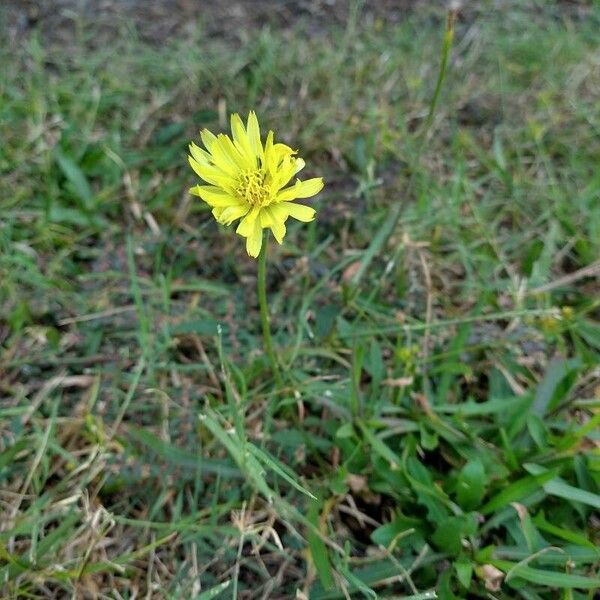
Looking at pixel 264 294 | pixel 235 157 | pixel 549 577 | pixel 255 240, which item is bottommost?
pixel 549 577

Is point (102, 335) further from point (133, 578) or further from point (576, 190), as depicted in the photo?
point (576, 190)

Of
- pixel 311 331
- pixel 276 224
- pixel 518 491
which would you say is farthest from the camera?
pixel 311 331

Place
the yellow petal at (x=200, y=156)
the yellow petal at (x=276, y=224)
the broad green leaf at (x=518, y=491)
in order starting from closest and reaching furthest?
the yellow petal at (x=276, y=224) < the yellow petal at (x=200, y=156) < the broad green leaf at (x=518, y=491)

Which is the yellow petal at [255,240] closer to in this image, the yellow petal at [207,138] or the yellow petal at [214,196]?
the yellow petal at [214,196]

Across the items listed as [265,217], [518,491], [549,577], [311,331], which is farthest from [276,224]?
[549,577]

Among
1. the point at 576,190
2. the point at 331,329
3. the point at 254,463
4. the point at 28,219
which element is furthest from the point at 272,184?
the point at 576,190

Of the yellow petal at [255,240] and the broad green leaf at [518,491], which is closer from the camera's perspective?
the yellow petal at [255,240]

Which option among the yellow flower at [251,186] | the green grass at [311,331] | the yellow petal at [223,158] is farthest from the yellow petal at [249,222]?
the green grass at [311,331]

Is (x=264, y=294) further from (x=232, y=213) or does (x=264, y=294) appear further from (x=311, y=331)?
(x=311, y=331)
